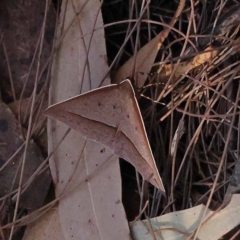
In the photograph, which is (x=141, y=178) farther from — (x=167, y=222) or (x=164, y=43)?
(x=164, y=43)

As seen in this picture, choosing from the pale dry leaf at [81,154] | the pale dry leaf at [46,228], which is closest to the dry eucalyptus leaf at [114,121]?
the pale dry leaf at [81,154]

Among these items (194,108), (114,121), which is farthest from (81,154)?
(194,108)

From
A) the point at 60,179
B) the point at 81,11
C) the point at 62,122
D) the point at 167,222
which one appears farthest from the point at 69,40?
the point at 167,222

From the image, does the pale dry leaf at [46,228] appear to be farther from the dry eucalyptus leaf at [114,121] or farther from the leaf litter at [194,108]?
the dry eucalyptus leaf at [114,121]

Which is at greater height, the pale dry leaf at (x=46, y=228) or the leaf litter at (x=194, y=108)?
the leaf litter at (x=194, y=108)

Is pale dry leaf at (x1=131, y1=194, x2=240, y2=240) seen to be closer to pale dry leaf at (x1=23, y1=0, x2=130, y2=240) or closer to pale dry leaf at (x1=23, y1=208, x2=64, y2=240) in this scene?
pale dry leaf at (x1=23, y1=0, x2=130, y2=240)

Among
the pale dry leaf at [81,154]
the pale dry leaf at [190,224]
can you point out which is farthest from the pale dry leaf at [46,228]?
the pale dry leaf at [190,224]
